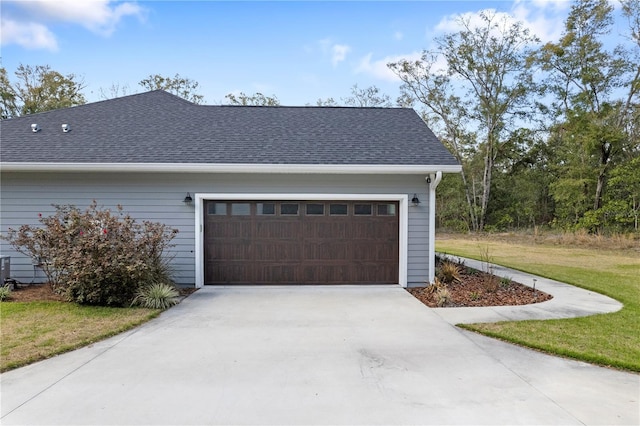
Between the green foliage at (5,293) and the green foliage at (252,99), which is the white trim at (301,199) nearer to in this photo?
the green foliage at (5,293)

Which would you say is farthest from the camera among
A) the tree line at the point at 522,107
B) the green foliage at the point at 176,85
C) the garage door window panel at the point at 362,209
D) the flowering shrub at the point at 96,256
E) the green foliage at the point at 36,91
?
the green foliage at the point at 176,85

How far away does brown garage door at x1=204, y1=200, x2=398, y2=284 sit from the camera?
808 centimetres

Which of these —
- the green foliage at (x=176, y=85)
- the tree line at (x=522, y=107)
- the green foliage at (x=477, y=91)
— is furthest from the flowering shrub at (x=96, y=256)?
the green foliage at (x=477, y=91)

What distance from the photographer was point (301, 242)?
8.12 m

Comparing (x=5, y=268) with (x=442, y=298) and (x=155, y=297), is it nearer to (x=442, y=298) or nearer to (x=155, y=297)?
(x=155, y=297)

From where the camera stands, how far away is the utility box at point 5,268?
730cm

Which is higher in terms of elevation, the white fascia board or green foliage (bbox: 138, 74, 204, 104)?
green foliage (bbox: 138, 74, 204, 104)

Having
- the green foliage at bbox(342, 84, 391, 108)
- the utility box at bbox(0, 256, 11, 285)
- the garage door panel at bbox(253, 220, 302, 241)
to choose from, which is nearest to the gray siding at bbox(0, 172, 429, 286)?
the utility box at bbox(0, 256, 11, 285)

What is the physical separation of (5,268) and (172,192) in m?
3.54

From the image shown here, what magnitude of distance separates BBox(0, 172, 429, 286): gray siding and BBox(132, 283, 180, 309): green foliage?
1.54m

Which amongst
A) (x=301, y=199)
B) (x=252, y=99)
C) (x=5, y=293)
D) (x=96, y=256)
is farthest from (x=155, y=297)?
(x=252, y=99)

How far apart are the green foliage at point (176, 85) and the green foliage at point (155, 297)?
22.0 m

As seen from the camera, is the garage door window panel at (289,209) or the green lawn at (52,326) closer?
the green lawn at (52,326)

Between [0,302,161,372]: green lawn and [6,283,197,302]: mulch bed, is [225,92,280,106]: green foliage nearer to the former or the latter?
[6,283,197,302]: mulch bed
